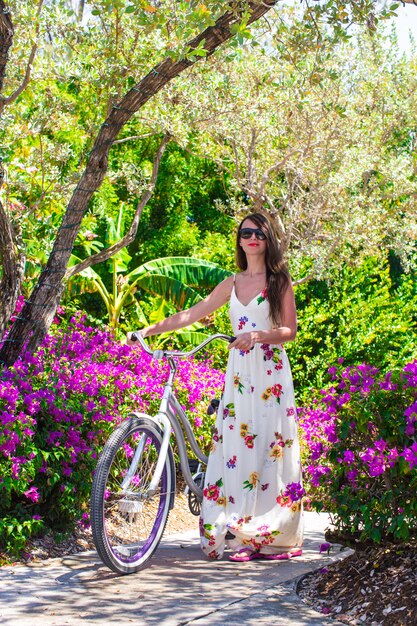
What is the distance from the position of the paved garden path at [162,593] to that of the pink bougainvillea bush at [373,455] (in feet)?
1.80

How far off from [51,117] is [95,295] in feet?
18.7

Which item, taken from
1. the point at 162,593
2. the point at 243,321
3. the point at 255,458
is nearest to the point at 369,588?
the point at 162,593

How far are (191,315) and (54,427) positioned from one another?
1164 mm

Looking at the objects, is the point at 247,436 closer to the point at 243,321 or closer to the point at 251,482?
the point at 251,482

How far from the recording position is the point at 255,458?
17.7 feet

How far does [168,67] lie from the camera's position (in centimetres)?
598

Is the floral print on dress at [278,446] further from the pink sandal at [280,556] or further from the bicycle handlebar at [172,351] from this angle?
the bicycle handlebar at [172,351]

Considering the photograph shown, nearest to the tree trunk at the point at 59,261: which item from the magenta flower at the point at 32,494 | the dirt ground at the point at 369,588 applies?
the magenta flower at the point at 32,494

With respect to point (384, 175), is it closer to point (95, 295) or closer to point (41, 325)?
point (95, 295)

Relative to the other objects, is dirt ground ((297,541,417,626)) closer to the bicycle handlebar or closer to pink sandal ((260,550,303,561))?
pink sandal ((260,550,303,561))

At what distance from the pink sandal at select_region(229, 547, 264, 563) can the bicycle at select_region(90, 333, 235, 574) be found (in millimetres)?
473

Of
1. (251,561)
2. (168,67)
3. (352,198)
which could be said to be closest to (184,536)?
(251,561)

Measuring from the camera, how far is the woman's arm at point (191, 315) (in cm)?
536

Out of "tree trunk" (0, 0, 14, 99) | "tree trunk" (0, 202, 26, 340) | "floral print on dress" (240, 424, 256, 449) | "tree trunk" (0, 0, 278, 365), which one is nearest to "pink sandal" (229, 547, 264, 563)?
"floral print on dress" (240, 424, 256, 449)
